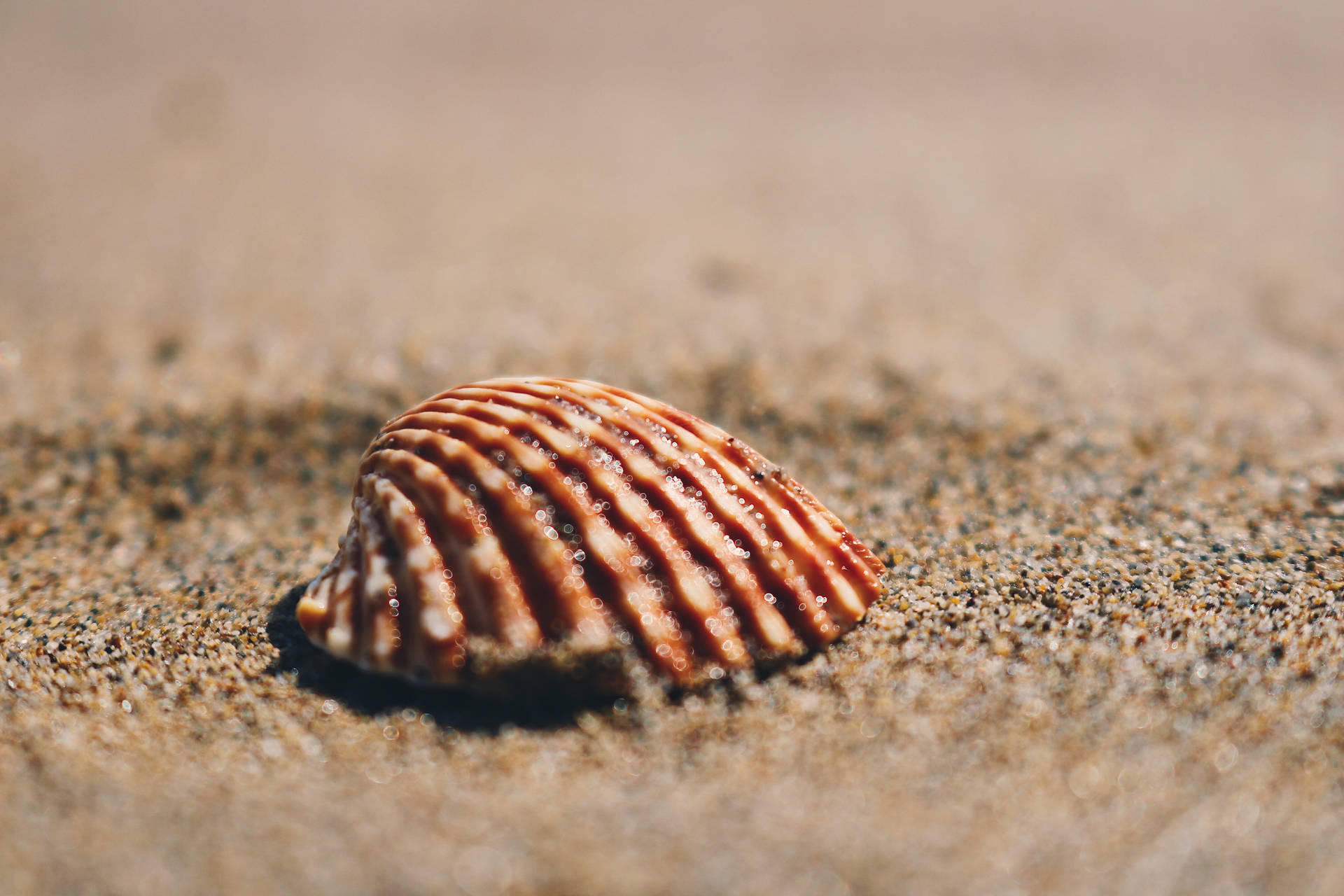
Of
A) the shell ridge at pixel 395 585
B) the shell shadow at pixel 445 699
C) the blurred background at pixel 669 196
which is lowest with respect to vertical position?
the shell shadow at pixel 445 699

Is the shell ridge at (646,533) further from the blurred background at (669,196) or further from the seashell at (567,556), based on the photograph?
the blurred background at (669,196)

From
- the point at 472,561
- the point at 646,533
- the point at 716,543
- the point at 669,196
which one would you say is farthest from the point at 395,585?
the point at 669,196

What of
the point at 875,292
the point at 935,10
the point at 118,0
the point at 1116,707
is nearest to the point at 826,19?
the point at 935,10

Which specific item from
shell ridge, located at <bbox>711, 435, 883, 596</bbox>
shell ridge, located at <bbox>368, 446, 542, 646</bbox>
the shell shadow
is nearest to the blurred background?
shell ridge, located at <bbox>711, 435, 883, 596</bbox>

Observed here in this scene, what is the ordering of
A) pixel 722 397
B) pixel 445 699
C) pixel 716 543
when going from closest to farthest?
pixel 445 699 → pixel 716 543 → pixel 722 397

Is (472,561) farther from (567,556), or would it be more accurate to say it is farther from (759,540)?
(759,540)

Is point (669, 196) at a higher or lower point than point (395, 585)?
higher

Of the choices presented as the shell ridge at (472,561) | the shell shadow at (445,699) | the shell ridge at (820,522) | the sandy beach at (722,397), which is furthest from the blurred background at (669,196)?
the shell shadow at (445,699)

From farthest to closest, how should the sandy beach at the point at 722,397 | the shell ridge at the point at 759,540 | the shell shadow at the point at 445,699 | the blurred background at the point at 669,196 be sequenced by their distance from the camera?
the blurred background at the point at 669,196 → the shell ridge at the point at 759,540 → the shell shadow at the point at 445,699 → the sandy beach at the point at 722,397
